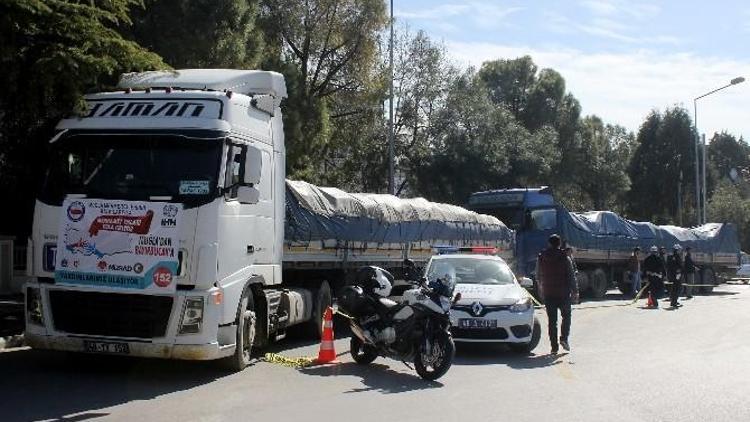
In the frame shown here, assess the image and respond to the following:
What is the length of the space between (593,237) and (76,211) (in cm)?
2206

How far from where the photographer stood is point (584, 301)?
27.3 metres

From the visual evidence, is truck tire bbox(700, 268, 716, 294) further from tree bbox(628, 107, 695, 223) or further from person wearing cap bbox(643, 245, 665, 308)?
tree bbox(628, 107, 695, 223)

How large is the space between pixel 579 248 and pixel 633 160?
132ft

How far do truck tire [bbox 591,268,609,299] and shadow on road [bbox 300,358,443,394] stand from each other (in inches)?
745

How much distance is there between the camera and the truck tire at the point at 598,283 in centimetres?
2888

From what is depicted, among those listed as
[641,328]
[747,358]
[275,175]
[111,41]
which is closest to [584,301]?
[641,328]

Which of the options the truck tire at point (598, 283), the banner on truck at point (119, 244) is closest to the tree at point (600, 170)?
the truck tire at point (598, 283)

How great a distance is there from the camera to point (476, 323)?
11.9 metres

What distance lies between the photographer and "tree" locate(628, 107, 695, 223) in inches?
2435

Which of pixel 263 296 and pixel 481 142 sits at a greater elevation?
pixel 481 142

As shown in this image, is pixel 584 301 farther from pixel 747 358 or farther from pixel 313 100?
pixel 747 358

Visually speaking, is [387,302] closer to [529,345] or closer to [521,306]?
[521,306]

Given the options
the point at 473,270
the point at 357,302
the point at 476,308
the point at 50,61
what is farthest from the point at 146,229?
the point at 473,270

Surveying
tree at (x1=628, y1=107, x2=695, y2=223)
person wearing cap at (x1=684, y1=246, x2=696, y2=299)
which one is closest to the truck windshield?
person wearing cap at (x1=684, y1=246, x2=696, y2=299)
